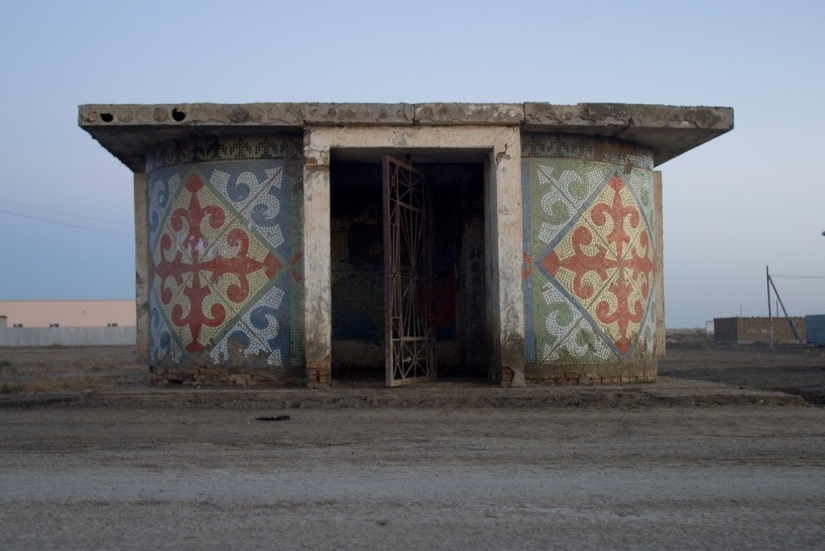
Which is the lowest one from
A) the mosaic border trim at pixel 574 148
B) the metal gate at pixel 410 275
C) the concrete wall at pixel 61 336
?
the concrete wall at pixel 61 336

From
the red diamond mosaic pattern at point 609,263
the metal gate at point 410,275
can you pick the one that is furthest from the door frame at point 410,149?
the red diamond mosaic pattern at point 609,263

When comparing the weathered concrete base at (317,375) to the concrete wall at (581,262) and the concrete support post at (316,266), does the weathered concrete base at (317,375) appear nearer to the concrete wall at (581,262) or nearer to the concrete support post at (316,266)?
the concrete support post at (316,266)

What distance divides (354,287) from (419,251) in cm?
150

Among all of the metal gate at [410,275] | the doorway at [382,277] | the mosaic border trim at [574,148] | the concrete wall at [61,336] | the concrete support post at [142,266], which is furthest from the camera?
the concrete wall at [61,336]

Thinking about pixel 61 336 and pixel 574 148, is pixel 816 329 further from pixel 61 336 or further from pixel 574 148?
pixel 61 336

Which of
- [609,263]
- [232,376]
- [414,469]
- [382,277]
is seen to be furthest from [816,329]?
Answer: [414,469]

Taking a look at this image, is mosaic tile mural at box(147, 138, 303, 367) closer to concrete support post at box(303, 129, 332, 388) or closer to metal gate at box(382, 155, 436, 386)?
concrete support post at box(303, 129, 332, 388)

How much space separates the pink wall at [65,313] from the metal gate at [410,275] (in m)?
59.4

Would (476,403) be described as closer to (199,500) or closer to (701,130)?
(701,130)

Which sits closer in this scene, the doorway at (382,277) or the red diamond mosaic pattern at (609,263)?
the red diamond mosaic pattern at (609,263)

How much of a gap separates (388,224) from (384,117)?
1.42m

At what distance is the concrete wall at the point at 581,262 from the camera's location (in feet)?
41.0

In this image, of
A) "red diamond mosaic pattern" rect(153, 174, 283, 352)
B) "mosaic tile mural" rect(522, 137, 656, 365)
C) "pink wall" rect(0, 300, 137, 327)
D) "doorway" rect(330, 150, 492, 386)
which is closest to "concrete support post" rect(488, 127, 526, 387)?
"mosaic tile mural" rect(522, 137, 656, 365)

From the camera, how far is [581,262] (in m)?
12.7
